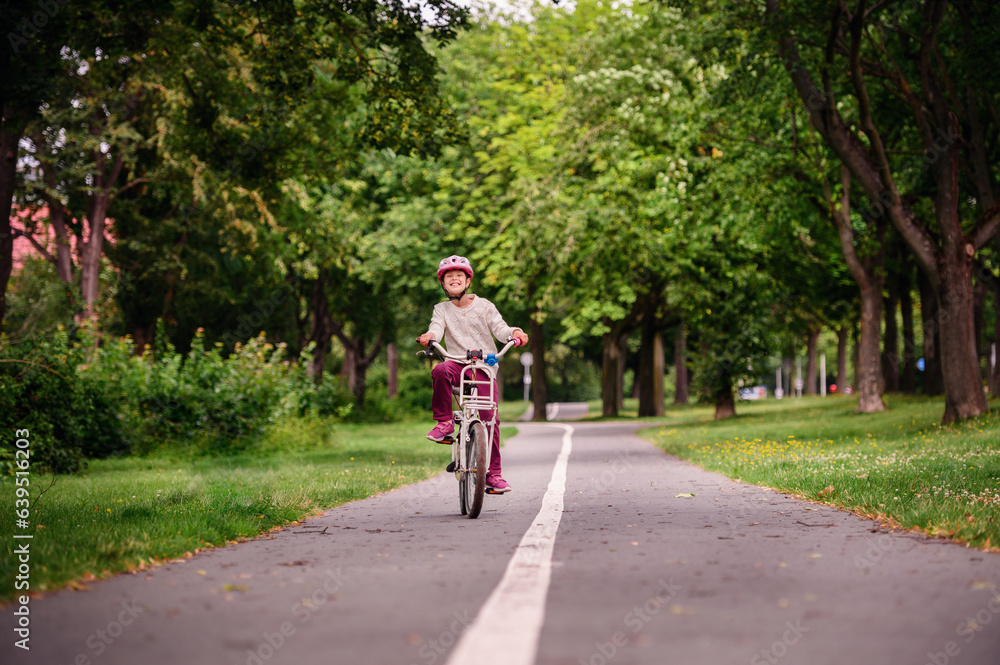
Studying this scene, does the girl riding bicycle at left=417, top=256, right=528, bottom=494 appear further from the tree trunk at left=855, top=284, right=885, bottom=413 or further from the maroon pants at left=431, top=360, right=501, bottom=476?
the tree trunk at left=855, top=284, right=885, bottom=413

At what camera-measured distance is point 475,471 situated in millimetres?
7836

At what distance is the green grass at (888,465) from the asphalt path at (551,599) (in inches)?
20.8

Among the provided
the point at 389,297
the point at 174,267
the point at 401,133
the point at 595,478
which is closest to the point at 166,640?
the point at 595,478

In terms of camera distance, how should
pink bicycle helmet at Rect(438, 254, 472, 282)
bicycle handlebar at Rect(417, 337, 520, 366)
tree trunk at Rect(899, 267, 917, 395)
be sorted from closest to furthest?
bicycle handlebar at Rect(417, 337, 520, 366) → pink bicycle helmet at Rect(438, 254, 472, 282) → tree trunk at Rect(899, 267, 917, 395)

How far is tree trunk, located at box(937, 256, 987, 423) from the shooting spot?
16891 mm

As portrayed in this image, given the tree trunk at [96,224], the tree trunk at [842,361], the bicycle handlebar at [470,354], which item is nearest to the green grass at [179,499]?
the bicycle handlebar at [470,354]

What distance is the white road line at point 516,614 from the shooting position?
3.54 meters

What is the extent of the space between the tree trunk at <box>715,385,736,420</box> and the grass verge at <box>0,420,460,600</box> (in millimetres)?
13481

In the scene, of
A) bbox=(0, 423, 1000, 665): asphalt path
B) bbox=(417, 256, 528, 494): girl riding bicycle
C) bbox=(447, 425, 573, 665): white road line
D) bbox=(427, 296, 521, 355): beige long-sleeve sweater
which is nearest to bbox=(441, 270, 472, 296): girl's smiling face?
bbox=(417, 256, 528, 494): girl riding bicycle

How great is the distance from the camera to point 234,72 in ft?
59.1

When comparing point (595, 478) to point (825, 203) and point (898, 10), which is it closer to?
point (898, 10)

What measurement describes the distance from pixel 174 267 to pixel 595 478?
20.8 m

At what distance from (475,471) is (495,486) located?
0.43 metres

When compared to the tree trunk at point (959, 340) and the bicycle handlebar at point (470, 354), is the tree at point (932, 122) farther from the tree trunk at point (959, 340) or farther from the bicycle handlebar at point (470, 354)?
the bicycle handlebar at point (470, 354)
